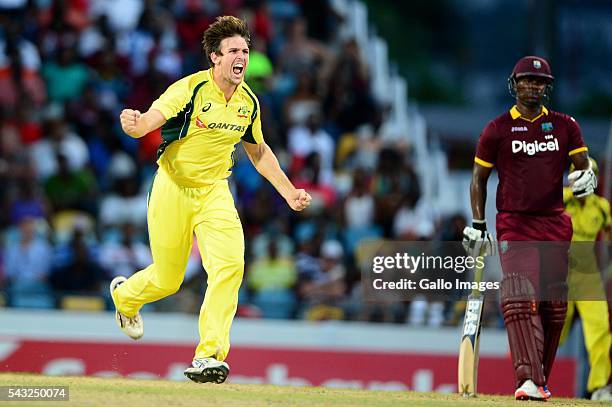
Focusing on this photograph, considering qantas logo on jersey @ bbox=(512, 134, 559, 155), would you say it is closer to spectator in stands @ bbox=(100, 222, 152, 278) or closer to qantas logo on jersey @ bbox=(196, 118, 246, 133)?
qantas logo on jersey @ bbox=(196, 118, 246, 133)

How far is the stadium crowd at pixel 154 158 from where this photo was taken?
1544 centimetres

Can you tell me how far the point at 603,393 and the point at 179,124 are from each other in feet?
16.8

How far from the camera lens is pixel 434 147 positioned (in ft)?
62.7

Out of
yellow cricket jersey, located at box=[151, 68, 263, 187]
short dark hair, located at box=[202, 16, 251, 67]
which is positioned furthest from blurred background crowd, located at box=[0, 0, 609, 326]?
short dark hair, located at box=[202, 16, 251, 67]

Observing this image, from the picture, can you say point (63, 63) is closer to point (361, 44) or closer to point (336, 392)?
point (361, 44)

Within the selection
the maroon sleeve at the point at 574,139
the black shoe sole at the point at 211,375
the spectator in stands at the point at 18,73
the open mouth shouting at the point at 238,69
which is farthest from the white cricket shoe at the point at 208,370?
the spectator in stands at the point at 18,73

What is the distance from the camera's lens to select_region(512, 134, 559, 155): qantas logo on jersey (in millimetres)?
10312

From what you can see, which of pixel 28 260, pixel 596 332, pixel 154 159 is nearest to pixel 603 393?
pixel 596 332

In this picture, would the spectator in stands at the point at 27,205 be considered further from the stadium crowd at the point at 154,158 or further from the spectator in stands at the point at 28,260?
the spectator in stands at the point at 28,260

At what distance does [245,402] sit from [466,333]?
6.92ft

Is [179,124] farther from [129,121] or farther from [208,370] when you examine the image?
[208,370]

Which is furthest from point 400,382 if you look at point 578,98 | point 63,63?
point 578,98

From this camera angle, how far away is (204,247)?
10.0 m

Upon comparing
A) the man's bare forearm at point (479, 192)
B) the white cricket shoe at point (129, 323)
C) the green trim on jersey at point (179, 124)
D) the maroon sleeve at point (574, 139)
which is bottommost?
the white cricket shoe at point (129, 323)
